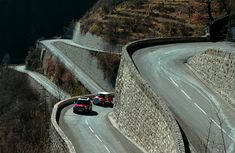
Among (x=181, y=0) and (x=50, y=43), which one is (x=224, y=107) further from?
(x=50, y=43)

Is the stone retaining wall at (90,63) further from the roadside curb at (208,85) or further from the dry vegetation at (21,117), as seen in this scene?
the roadside curb at (208,85)

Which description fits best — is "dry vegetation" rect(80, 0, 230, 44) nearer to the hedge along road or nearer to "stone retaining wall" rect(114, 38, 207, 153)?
the hedge along road

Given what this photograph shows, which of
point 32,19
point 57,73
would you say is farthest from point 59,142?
point 32,19

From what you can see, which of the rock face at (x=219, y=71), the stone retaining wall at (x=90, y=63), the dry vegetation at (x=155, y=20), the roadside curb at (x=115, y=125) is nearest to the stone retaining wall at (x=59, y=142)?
the roadside curb at (x=115, y=125)

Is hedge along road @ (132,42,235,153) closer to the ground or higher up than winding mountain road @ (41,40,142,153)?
higher up

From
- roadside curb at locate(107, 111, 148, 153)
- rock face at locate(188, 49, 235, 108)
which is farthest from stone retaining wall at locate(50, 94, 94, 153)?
rock face at locate(188, 49, 235, 108)
